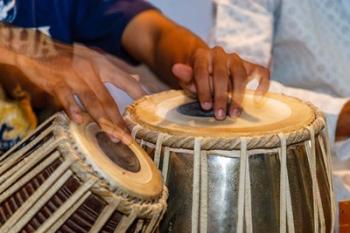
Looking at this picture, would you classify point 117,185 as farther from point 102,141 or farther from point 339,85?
point 339,85

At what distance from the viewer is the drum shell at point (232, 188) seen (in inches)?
39.3

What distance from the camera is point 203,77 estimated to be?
1134 mm

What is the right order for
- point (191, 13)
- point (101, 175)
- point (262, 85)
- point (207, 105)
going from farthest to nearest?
point (191, 13), point (262, 85), point (207, 105), point (101, 175)

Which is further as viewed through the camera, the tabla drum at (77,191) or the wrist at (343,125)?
the wrist at (343,125)

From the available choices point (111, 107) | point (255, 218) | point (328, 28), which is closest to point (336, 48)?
point (328, 28)

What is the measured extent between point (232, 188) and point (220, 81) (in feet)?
0.65

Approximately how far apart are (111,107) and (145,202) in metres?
0.13

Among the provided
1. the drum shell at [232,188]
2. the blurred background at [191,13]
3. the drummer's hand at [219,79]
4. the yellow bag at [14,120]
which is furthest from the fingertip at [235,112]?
the blurred background at [191,13]

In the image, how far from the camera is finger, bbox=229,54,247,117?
110 centimetres

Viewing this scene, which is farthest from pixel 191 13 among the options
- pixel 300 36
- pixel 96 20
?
pixel 96 20

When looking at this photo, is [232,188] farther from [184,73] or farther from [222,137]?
[184,73]

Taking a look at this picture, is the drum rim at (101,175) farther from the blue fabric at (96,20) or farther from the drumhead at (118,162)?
the blue fabric at (96,20)

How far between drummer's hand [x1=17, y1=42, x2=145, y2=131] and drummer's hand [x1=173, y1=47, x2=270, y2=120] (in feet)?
0.69

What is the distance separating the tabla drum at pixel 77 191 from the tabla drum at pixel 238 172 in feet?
0.38
